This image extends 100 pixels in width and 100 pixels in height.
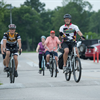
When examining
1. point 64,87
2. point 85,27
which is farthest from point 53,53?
point 85,27

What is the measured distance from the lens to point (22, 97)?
6.29 meters

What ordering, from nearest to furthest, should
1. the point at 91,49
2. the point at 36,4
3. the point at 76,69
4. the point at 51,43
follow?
the point at 76,69
the point at 51,43
the point at 91,49
the point at 36,4

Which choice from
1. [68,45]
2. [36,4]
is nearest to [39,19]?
[36,4]

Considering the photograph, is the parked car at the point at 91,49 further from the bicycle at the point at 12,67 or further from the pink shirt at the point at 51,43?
the bicycle at the point at 12,67

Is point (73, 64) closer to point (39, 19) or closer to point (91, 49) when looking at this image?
point (91, 49)

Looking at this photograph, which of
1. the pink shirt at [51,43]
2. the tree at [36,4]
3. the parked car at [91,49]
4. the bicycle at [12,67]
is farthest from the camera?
the tree at [36,4]

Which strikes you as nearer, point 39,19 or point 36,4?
point 39,19

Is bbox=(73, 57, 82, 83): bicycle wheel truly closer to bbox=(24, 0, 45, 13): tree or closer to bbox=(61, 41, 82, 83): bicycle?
bbox=(61, 41, 82, 83): bicycle

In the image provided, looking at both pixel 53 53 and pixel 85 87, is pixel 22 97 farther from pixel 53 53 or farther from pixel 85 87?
pixel 53 53

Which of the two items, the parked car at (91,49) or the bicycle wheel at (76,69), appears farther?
the parked car at (91,49)

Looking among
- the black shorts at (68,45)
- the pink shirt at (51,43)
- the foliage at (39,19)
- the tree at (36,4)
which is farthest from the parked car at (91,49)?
the tree at (36,4)

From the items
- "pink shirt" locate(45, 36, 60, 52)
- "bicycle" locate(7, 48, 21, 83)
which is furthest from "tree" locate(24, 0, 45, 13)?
"bicycle" locate(7, 48, 21, 83)

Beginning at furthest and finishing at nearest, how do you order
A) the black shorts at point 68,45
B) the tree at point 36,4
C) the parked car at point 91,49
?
the tree at point 36,4
the parked car at point 91,49
the black shorts at point 68,45

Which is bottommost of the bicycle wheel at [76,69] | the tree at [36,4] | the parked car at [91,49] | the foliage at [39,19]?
the bicycle wheel at [76,69]
